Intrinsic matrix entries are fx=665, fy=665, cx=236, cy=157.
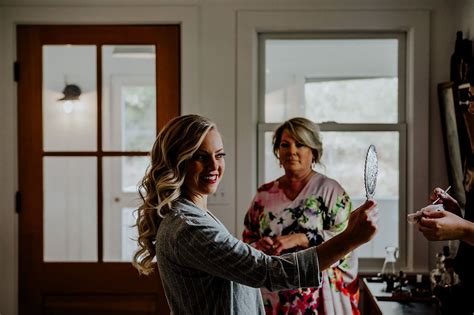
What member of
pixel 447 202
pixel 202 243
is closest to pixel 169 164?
pixel 202 243

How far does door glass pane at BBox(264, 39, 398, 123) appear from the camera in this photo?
361cm

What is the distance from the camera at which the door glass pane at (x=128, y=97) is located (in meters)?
3.61

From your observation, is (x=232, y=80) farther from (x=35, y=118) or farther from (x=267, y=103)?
(x=35, y=118)

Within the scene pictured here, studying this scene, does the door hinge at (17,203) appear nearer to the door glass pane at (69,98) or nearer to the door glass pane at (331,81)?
the door glass pane at (69,98)

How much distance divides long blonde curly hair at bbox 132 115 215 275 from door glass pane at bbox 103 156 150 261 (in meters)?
1.98

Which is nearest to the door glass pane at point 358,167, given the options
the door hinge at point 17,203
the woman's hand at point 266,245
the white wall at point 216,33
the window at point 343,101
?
the window at point 343,101

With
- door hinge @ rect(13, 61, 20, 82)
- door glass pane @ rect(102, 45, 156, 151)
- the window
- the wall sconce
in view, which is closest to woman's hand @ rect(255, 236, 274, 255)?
the window

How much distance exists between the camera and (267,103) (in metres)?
3.64

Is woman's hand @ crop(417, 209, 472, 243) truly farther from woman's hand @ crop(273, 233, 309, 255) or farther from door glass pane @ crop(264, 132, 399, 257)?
door glass pane @ crop(264, 132, 399, 257)

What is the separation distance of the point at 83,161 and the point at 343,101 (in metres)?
1.46

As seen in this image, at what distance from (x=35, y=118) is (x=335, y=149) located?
1.65 m

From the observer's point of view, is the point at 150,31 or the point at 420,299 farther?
the point at 150,31

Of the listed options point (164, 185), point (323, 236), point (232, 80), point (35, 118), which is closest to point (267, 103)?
point (232, 80)

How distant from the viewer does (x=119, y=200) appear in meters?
3.66
